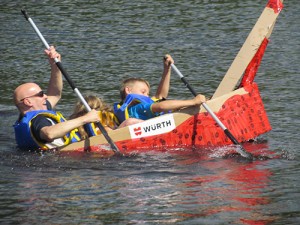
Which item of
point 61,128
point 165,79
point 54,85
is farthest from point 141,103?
point 61,128

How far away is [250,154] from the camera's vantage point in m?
10.9

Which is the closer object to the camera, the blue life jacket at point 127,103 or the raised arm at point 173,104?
the raised arm at point 173,104

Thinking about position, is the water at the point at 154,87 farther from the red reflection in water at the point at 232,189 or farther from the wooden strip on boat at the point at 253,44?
the wooden strip on boat at the point at 253,44

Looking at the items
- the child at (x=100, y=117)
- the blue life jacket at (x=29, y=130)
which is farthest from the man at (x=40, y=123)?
the child at (x=100, y=117)

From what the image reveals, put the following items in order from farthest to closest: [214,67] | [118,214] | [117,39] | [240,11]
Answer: [240,11] < [117,39] < [214,67] < [118,214]

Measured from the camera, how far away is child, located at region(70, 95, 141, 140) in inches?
448

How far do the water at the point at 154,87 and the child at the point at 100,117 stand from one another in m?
0.51

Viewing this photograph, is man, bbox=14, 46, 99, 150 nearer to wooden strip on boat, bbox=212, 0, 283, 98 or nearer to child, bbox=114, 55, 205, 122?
child, bbox=114, 55, 205, 122

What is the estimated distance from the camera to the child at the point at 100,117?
11391mm

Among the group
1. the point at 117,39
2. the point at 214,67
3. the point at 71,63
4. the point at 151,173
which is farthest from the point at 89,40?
the point at 151,173

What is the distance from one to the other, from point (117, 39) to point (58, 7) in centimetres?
365

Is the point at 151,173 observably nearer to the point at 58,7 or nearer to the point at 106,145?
the point at 106,145

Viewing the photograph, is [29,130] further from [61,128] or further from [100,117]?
[100,117]

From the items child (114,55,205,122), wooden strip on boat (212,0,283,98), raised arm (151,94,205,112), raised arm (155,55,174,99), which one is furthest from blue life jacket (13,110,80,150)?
wooden strip on boat (212,0,283,98)
